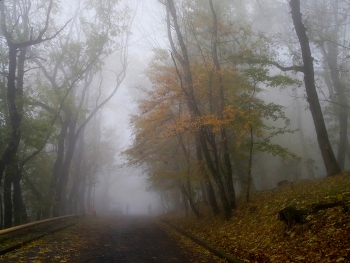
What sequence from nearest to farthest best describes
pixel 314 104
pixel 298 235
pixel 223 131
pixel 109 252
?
pixel 298 235 < pixel 109 252 < pixel 223 131 < pixel 314 104

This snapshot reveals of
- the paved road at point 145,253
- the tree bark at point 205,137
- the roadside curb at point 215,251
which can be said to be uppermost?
the tree bark at point 205,137

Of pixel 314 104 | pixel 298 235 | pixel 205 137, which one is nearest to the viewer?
pixel 298 235

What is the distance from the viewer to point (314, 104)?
509 inches

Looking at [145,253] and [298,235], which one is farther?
[145,253]

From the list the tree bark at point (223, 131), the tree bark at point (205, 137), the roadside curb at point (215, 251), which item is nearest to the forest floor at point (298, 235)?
the roadside curb at point (215, 251)

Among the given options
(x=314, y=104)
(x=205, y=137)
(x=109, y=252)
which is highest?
(x=314, y=104)

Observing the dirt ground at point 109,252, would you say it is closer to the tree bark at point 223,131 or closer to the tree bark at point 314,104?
the tree bark at point 223,131

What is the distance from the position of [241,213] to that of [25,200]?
1302cm

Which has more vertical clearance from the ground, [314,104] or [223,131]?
[314,104]

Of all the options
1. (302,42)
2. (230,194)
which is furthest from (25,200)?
(302,42)

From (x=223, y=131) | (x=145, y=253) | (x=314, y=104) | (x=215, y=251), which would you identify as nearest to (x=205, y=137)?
(x=223, y=131)

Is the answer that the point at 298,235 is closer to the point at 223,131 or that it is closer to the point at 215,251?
the point at 215,251

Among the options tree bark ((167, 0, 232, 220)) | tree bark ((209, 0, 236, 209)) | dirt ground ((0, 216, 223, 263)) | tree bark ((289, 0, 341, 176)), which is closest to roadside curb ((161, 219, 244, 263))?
dirt ground ((0, 216, 223, 263))

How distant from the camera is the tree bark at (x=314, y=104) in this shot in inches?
487
